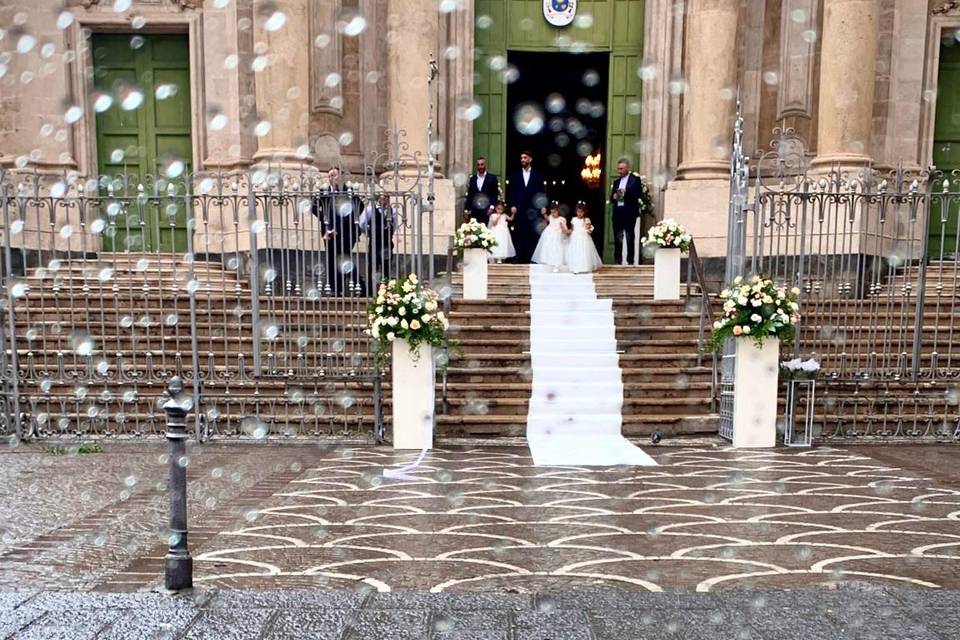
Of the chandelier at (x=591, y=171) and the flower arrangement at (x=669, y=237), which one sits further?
the chandelier at (x=591, y=171)

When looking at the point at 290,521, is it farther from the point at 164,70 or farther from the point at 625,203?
the point at 164,70

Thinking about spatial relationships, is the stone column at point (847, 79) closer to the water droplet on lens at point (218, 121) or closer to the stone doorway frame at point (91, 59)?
the water droplet on lens at point (218, 121)

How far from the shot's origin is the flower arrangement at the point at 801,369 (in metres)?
9.09

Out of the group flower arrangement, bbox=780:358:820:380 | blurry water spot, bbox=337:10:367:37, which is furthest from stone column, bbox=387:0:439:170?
flower arrangement, bbox=780:358:820:380

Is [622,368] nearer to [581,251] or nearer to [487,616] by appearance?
[581,251]

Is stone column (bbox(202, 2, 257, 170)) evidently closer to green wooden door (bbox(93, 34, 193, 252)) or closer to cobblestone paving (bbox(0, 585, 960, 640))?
green wooden door (bbox(93, 34, 193, 252))

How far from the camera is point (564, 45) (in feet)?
54.9

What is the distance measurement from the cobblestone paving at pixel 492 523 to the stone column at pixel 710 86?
7.84 metres

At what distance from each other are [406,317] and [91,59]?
10987 millimetres

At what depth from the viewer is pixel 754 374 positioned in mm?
9086

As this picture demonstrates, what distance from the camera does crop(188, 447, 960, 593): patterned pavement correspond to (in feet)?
14.5

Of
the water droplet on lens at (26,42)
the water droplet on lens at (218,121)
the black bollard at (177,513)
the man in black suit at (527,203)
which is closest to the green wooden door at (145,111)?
the water droplet on lens at (218,121)

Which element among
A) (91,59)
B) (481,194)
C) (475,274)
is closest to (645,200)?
(481,194)

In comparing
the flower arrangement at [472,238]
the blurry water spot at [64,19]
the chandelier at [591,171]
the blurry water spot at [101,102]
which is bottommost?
the flower arrangement at [472,238]
